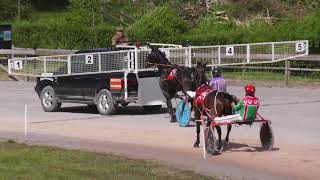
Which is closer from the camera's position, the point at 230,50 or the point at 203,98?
the point at 203,98

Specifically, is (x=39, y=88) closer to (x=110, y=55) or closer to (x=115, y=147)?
(x=110, y=55)

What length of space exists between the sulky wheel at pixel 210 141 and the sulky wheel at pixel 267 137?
102 centimetres

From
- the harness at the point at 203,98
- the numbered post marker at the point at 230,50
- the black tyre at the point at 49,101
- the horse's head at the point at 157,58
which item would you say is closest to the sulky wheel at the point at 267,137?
the harness at the point at 203,98

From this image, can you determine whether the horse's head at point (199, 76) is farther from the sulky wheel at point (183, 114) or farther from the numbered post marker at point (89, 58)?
the numbered post marker at point (89, 58)

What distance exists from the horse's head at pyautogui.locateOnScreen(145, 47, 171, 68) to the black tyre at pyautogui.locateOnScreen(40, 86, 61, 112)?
3.84 m

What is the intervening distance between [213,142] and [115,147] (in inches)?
90.4

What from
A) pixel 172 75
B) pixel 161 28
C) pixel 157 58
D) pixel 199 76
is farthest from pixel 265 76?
pixel 199 76

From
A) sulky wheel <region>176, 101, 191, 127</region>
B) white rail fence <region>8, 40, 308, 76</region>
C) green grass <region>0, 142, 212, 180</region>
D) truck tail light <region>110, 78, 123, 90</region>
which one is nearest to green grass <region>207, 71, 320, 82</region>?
white rail fence <region>8, 40, 308, 76</region>

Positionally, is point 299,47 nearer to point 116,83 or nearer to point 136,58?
point 136,58

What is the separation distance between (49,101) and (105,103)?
2.20 m

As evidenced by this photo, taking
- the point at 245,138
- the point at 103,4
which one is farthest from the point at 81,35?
the point at 245,138

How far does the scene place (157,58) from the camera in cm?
1969

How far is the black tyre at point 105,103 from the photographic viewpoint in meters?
20.8

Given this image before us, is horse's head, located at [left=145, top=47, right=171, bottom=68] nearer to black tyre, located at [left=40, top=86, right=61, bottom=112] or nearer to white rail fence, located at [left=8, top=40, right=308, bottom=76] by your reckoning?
Result: white rail fence, located at [left=8, top=40, right=308, bottom=76]
